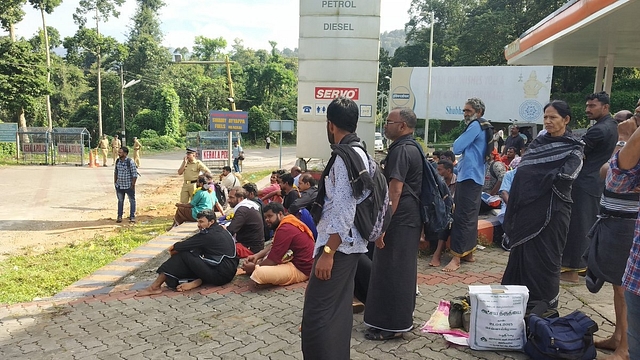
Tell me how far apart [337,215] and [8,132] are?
25686mm

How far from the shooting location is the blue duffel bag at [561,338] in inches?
117

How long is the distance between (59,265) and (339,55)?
697 cm

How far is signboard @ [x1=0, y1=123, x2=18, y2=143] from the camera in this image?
23.1 metres

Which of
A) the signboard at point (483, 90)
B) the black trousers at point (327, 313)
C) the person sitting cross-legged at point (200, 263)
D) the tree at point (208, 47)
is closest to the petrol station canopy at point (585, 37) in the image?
the black trousers at point (327, 313)

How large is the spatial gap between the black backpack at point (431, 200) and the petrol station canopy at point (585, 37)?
12.4 feet

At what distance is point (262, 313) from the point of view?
434 centimetres

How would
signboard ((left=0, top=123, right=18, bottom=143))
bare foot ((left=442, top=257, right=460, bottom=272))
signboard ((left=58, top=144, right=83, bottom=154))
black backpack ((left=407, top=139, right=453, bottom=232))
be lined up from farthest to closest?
1. signboard ((left=0, top=123, right=18, bottom=143))
2. signboard ((left=58, top=144, right=83, bottom=154))
3. bare foot ((left=442, top=257, right=460, bottom=272))
4. black backpack ((left=407, top=139, right=453, bottom=232))

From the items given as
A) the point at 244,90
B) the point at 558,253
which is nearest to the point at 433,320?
the point at 558,253

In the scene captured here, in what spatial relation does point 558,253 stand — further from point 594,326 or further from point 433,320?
point 433,320

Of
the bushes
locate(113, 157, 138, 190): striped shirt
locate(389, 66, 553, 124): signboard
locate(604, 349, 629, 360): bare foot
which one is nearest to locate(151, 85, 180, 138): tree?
the bushes

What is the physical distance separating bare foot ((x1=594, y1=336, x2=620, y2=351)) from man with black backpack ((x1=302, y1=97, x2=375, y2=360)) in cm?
181

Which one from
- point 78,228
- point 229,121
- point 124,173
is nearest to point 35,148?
point 229,121

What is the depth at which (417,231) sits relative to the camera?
3.56 metres

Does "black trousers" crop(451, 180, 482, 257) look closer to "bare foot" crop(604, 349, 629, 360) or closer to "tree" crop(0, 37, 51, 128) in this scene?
"bare foot" crop(604, 349, 629, 360)
